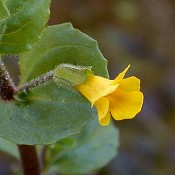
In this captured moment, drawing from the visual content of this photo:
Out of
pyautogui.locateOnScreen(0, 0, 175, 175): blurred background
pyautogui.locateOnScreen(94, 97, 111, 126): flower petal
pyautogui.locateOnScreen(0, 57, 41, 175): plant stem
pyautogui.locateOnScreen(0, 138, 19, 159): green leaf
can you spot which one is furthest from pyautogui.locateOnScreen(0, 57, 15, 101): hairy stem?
pyautogui.locateOnScreen(0, 0, 175, 175): blurred background

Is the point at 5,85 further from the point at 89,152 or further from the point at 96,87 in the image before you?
the point at 89,152

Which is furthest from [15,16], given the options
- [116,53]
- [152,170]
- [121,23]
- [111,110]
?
[121,23]

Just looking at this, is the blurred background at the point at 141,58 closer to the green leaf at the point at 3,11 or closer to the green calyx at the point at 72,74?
the green calyx at the point at 72,74

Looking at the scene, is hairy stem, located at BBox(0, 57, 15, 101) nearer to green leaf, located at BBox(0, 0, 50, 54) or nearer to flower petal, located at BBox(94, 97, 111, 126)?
green leaf, located at BBox(0, 0, 50, 54)

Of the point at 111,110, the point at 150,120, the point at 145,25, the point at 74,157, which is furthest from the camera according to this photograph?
the point at 145,25

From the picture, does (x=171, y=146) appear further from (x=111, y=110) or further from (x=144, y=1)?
(x=111, y=110)

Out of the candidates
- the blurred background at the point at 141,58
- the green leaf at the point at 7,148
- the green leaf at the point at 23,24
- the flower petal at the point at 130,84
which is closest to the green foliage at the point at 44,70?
the green leaf at the point at 23,24
